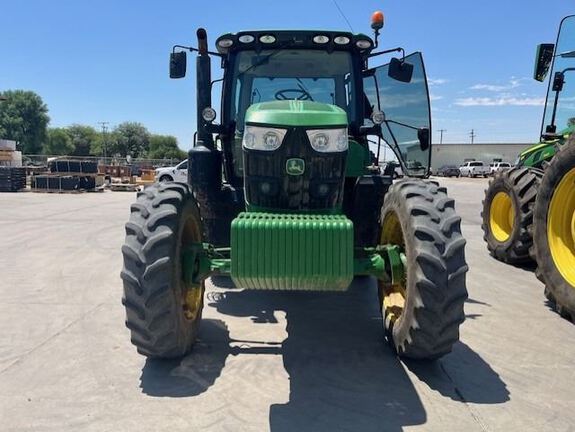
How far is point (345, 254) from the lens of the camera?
3461 mm

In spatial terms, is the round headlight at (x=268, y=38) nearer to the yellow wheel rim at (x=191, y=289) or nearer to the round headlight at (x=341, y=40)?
the round headlight at (x=341, y=40)

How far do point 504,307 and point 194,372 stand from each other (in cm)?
368

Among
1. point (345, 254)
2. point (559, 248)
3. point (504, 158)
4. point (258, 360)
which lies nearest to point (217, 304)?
point (258, 360)

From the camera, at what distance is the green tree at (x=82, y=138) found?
111 m

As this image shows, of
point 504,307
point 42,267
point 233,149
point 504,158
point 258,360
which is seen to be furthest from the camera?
point 504,158

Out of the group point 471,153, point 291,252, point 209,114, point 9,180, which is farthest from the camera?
point 471,153

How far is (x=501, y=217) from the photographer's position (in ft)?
28.8

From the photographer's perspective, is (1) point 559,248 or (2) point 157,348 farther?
(1) point 559,248

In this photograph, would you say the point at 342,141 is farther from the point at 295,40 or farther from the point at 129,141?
the point at 129,141

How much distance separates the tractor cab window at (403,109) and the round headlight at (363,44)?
334mm

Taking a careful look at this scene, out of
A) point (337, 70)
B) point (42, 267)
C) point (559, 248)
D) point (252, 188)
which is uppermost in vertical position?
point (337, 70)

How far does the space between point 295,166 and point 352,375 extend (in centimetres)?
167

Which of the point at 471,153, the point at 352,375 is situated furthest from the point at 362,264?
the point at 471,153

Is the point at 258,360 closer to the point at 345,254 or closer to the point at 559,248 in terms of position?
the point at 345,254
